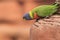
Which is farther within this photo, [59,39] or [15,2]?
[15,2]

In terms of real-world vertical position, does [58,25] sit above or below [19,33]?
above

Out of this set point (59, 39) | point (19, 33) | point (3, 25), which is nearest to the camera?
point (59, 39)

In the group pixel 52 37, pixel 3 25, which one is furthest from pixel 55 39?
pixel 3 25

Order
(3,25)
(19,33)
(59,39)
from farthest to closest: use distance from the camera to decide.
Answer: (19,33)
(3,25)
(59,39)

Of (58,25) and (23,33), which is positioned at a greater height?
(58,25)

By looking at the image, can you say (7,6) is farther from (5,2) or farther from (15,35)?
(15,35)

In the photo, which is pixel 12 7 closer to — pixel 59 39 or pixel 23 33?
pixel 23 33

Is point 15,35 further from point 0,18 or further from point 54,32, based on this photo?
point 54,32

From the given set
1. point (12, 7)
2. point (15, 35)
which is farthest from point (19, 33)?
point (12, 7)

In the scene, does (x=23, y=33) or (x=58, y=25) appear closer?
(x=58, y=25)
